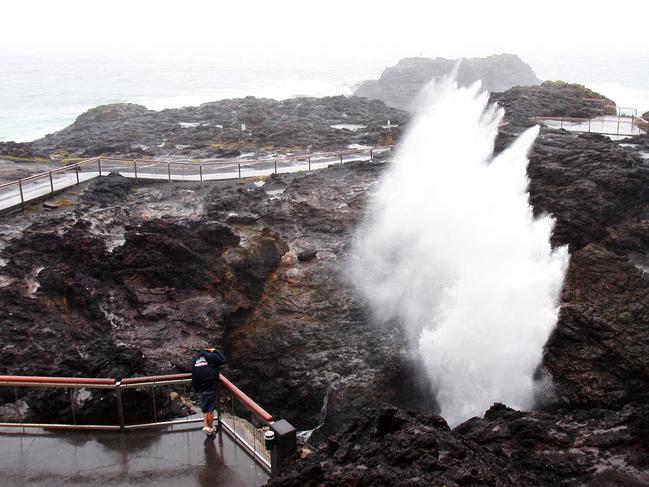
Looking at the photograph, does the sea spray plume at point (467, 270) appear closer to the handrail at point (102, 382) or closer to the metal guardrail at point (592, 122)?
the metal guardrail at point (592, 122)

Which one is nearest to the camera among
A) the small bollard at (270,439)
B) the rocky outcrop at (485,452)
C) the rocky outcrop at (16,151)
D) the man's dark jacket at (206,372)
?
the rocky outcrop at (485,452)

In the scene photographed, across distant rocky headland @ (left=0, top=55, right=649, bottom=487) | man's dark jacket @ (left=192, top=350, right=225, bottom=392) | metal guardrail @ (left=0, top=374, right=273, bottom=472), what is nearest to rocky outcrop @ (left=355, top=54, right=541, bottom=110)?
distant rocky headland @ (left=0, top=55, right=649, bottom=487)

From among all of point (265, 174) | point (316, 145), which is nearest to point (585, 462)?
point (265, 174)

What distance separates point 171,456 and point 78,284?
8.37 meters

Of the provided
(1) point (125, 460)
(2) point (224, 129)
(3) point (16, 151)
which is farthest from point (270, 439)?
(2) point (224, 129)

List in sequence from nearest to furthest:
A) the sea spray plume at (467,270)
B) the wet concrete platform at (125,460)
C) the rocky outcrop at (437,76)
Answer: the wet concrete platform at (125,460) → the sea spray plume at (467,270) → the rocky outcrop at (437,76)

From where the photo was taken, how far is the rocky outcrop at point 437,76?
75812mm

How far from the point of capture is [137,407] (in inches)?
344

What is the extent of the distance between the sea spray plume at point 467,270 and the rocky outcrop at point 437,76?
5157 centimetres

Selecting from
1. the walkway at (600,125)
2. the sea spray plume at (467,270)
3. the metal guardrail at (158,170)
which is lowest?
the sea spray plume at (467,270)

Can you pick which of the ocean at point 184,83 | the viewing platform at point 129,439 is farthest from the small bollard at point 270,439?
the ocean at point 184,83

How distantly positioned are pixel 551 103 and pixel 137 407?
29434 millimetres

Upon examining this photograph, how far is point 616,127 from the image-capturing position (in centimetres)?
2767

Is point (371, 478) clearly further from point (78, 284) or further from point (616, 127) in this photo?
point (616, 127)
